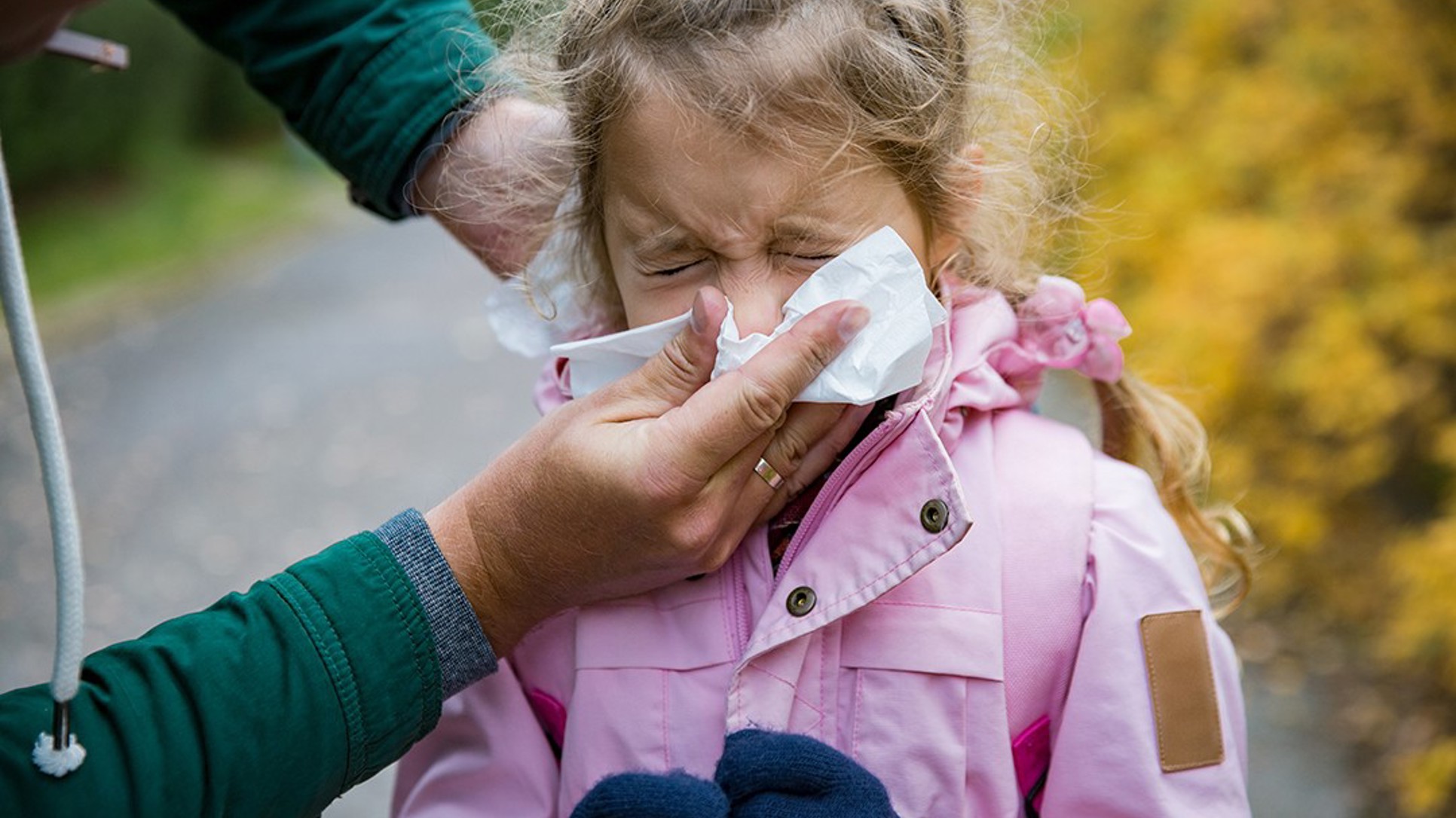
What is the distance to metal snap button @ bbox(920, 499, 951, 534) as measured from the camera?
168cm

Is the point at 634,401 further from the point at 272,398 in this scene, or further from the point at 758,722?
the point at 272,398

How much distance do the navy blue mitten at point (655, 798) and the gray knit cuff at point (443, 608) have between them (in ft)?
0.72

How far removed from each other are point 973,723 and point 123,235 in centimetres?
1113

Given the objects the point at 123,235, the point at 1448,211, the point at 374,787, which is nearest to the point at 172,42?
the point at 123,235

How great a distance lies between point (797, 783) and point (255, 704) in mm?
632

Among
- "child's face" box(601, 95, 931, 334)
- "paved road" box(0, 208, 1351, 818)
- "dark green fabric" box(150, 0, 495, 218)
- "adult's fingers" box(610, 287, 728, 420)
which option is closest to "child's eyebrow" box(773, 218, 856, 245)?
"child's face" box(601, 95, 931, 334)

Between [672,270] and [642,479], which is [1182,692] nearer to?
[642,479]

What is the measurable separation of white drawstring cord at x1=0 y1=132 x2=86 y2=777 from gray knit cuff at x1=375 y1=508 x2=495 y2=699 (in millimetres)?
370

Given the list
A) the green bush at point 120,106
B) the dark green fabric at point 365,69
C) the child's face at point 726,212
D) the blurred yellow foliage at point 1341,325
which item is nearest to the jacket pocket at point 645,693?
the child's face at point 726,212

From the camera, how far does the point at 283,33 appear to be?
2293mm

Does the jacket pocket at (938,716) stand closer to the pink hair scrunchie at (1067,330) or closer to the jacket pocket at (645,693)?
the jacket pocket at (645,693)

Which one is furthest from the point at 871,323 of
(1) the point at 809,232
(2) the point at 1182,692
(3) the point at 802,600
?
(2) the point at 1182,692

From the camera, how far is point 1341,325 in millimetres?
4258

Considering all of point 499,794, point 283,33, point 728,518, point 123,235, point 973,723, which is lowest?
point 123,235
